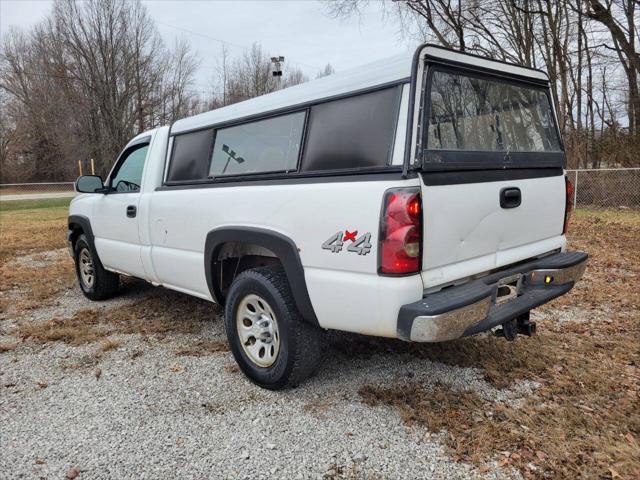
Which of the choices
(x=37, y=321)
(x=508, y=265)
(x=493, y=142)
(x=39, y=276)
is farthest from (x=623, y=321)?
(x=39, y=276)

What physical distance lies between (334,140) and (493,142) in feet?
3.49

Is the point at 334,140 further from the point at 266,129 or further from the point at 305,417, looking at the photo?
the point at 305,417

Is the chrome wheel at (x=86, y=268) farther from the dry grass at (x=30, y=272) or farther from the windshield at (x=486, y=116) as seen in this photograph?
the windshield at (x=486, y=116)

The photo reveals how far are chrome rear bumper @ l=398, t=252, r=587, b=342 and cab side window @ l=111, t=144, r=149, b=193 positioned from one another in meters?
3.15

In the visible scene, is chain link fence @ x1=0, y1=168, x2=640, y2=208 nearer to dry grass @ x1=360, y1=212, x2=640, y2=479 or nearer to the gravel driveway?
dry grass @ x1=360, y1=212, x2=640, y2=479

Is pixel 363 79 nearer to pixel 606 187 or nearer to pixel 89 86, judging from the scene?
→ pixel 606 187

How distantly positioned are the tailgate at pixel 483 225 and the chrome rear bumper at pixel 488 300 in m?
0.09

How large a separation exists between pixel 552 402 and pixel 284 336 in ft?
5.60

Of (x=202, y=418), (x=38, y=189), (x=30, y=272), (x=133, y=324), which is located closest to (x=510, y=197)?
(x=202, y=418)

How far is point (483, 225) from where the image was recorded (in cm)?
278

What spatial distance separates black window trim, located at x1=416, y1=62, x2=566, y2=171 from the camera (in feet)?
8.30

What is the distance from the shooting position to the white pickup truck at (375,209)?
2.46 meters

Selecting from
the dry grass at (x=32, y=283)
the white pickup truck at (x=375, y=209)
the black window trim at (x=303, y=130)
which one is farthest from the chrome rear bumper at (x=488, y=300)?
the dry grass at (x=32, y=283)

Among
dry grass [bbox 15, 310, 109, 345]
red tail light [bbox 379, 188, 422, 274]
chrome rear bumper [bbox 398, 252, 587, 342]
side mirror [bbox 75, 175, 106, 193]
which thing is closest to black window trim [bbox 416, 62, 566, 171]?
red tail light [bbox 379, 188, 422, 274]
